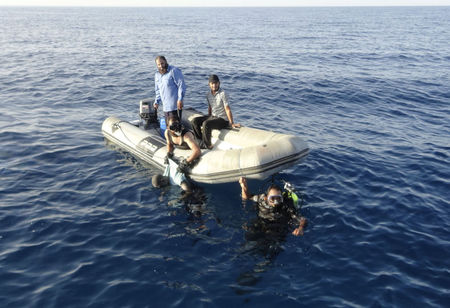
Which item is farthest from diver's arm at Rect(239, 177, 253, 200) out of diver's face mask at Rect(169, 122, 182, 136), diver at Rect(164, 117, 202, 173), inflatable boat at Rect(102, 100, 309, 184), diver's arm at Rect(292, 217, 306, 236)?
diver's face mask at Rect(169, 122, 182, 136)

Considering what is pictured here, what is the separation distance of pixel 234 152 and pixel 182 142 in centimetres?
173

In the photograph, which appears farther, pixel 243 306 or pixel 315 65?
pixel 315 65

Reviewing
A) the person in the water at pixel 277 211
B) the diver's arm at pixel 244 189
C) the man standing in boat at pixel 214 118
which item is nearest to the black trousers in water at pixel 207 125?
the man standing in boat at pixel 214 118

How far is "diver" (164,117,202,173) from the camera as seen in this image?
9.20 meters

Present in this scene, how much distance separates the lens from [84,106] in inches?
645

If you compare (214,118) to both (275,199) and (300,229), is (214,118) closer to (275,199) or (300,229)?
(275,199)

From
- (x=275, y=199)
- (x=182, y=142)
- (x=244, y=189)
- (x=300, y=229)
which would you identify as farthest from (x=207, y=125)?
(x=300, y=229)

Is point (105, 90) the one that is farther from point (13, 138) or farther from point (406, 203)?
point (406, 203)

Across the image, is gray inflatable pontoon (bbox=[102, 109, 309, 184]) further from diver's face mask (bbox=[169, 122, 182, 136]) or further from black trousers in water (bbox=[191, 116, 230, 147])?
diver's face mask (bbox=[169, 122, 182, 136])

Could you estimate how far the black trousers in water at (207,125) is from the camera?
9.81m

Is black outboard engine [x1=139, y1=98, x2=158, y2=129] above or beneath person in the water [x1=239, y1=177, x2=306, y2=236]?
above

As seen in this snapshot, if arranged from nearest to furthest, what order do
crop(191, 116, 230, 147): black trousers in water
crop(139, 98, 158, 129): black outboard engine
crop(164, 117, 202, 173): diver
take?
crop(164, 117, 202, 173): diver, crop(191, 116, 230, 147): black trousers in water, crop(139, 98, 158, 129): black outboard engine

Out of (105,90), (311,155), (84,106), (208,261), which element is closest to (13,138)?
(84,106)

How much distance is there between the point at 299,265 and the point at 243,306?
1470 mm
